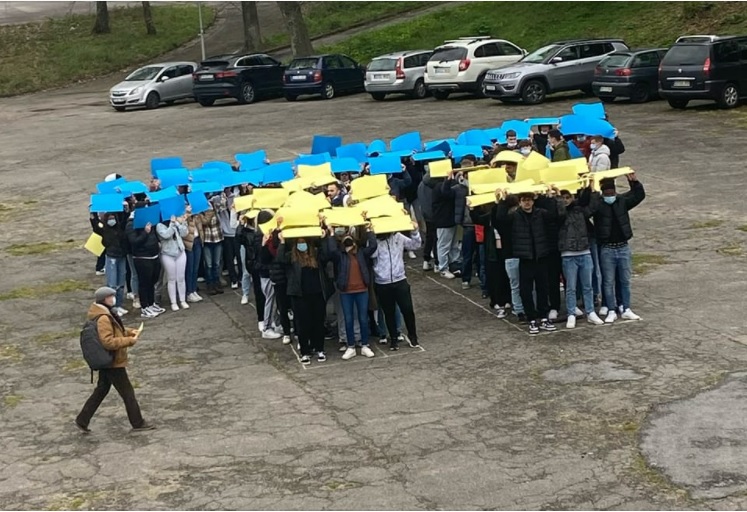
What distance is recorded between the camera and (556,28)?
3666 cm

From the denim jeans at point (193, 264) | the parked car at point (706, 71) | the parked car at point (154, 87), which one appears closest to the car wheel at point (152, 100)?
the parked car at point (154, 87)

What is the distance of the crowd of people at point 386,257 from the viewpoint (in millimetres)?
10672

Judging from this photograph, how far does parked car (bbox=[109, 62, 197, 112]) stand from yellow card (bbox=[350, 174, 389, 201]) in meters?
22.3

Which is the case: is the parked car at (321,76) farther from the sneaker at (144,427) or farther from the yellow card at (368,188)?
the sneaker at (144,427)

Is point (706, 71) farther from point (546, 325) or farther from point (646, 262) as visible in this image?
point (546, 325)

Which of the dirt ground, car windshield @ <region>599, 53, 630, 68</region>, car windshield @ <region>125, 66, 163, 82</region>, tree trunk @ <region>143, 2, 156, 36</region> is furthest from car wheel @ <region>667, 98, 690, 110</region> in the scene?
tree trunk @ <region>143, 2, 156, 36</region>

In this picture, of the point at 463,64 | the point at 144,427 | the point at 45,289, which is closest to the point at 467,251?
the point at 144,427

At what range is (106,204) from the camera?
41.5ft

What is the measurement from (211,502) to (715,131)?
660 inches

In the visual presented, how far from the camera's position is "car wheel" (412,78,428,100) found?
99.1 feet

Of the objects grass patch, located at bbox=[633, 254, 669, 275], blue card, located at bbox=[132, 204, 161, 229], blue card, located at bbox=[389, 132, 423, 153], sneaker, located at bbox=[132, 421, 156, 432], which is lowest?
grass patch, located at bbox=[633, 254, 669, 275]

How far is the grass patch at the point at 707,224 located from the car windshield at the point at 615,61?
11522mm

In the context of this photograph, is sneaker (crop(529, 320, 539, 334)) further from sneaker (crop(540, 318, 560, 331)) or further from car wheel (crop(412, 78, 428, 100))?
car wheel (crop(412, 78, 428, 100))

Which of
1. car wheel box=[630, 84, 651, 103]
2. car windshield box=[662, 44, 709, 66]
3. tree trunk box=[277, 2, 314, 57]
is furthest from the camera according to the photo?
tree trunk box=[277, 2, 314, 57]
